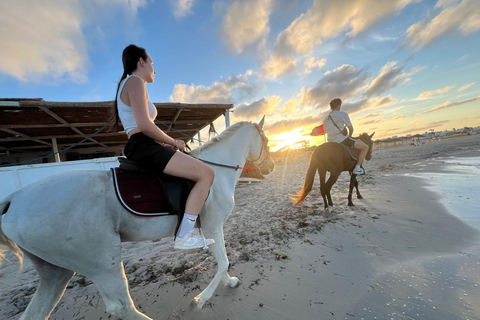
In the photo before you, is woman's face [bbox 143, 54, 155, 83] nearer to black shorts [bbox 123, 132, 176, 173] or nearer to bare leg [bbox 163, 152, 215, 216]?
black shorts [bbox 123, 132, 176, 173]

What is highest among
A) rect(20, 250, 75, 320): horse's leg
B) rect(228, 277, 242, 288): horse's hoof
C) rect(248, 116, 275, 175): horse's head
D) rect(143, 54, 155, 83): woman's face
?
rect(143, 54, 155, 83): woman's face

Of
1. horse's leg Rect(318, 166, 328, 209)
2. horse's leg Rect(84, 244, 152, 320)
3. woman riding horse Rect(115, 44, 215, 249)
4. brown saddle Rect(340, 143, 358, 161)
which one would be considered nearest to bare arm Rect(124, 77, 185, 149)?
woman riding horse Rect(115, 44, 215, 249)

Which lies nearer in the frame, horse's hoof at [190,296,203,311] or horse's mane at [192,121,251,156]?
horse's hoof at [190,296,203,311]

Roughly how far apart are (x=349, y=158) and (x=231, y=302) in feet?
15.8

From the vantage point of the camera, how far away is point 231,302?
195 cm

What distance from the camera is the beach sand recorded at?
177 cm

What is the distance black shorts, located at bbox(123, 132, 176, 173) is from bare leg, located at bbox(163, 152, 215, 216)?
0.06m

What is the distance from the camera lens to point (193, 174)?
159 cm

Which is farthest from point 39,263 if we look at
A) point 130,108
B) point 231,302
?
point 231,302

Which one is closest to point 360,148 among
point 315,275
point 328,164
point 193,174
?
point 328,164

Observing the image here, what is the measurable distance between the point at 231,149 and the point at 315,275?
1.94m

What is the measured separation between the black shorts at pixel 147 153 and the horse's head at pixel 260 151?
4.47 ft

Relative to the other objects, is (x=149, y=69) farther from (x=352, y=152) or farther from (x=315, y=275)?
(x=352, y=152)

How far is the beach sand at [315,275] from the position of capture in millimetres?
1769
